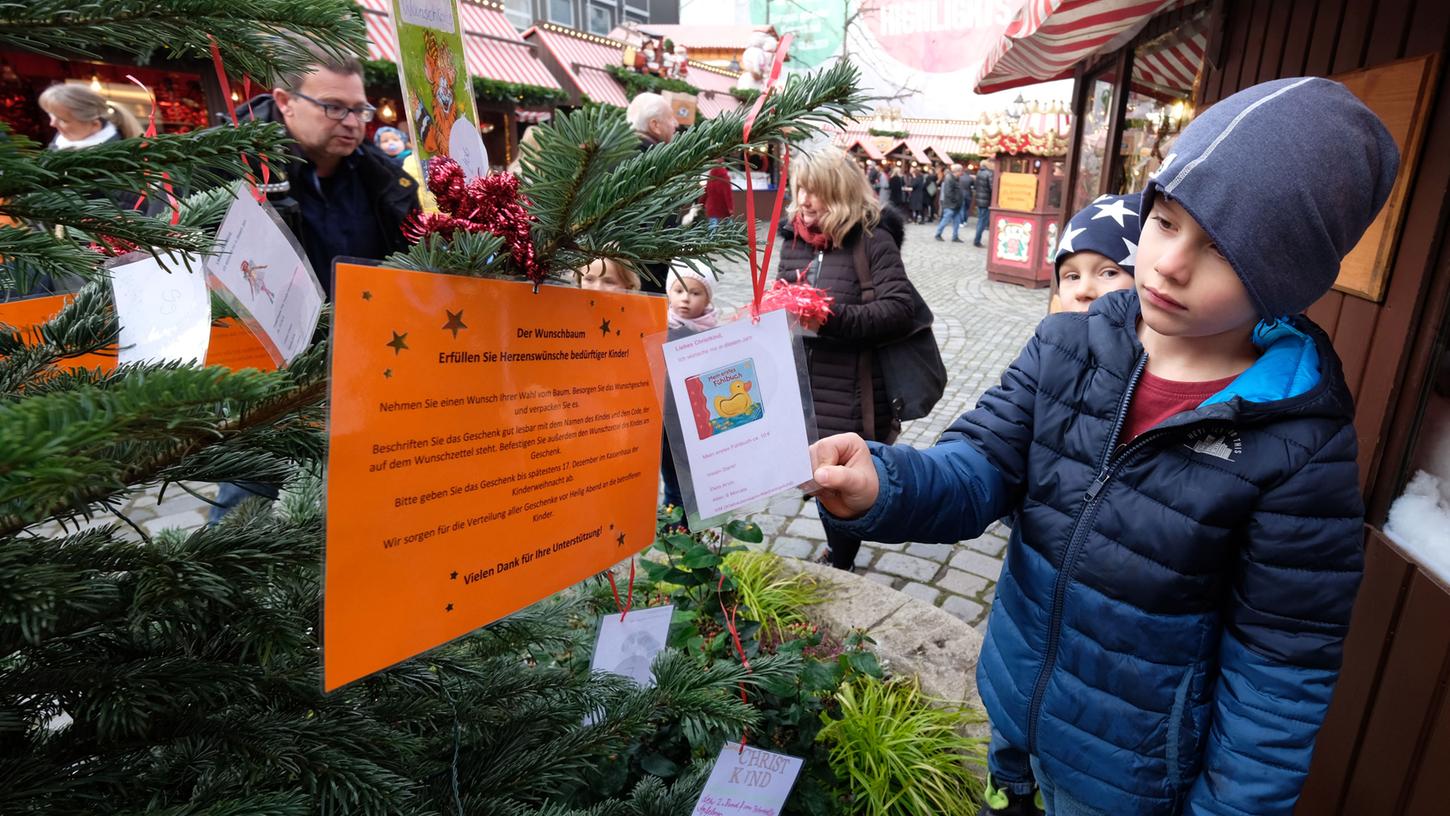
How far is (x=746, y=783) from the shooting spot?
1.30m

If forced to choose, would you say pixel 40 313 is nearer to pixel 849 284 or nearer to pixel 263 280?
pixel 263 280

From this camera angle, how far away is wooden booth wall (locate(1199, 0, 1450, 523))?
1.60 metres

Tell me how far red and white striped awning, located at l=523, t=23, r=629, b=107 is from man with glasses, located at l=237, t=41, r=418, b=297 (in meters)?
13.2

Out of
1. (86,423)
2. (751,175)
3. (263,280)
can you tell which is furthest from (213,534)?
(751,175)

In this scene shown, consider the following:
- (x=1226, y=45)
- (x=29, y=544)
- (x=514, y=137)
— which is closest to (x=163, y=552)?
(x=29, y=544)

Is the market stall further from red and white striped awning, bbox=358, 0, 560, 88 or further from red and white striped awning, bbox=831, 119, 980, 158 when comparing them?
red and white striped awning, bbox=831, 119, 980, 158

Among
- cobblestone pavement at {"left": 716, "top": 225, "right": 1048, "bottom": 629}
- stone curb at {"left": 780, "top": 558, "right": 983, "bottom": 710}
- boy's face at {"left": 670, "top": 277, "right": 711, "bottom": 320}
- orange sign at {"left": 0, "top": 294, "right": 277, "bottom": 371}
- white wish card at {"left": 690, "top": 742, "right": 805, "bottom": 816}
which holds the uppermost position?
orange sign at {"left": 0, "top": 294, "right": 277, "bottom": 371}

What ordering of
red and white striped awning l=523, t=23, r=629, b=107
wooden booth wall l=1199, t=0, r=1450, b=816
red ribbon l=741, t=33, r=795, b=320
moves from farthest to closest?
1. red and white striped awning l=523, t=23, r=629, b=107
2. wooden booth wall l=1199, t=0, r=1450, b=816
3. red ribbon l=741, t=33, r=795, b=320

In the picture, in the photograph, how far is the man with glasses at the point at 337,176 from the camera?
6.88ft

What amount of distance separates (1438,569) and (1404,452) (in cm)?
30

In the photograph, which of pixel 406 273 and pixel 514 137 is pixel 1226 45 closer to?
pixel 406 273

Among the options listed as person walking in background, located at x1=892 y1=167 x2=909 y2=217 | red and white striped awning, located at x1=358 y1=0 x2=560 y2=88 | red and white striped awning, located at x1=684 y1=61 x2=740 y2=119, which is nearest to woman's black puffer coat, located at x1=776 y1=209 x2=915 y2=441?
red and white striped awning, located at x1=358 y1=0 x2=560 y2=88

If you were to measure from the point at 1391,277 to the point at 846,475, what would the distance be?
5.22 ft

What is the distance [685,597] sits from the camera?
2.20 metres
